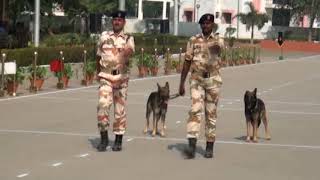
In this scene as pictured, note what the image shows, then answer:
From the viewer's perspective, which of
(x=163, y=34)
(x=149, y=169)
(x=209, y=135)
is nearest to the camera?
(x=149, y=169)

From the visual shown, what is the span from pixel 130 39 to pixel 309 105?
10.2 metres

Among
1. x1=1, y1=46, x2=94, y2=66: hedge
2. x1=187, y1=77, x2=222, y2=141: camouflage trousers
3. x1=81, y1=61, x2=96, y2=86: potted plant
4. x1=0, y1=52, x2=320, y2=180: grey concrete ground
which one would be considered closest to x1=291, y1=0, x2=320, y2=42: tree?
x1=1, y1=46, x2=94, y2=66: hedge

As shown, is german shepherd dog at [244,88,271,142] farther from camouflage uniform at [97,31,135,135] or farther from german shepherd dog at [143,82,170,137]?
camouflage uniform at [97,31,135,135]

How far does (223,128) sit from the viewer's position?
571 inches

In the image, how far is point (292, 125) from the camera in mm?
15344

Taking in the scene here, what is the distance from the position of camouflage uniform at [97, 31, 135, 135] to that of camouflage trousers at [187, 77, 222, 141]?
1033mm

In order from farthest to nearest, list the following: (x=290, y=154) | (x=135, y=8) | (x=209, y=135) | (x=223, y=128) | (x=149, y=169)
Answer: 1. (x=135, y=8)
2. (x=223, y=128)
3. (x=290, y=154)
4. (x=209, y=135)
5. (x=149, y=169)

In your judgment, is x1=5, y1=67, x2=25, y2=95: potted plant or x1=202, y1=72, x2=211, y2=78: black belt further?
x1=5, y1=67, x2=25, y2=95: potted plant

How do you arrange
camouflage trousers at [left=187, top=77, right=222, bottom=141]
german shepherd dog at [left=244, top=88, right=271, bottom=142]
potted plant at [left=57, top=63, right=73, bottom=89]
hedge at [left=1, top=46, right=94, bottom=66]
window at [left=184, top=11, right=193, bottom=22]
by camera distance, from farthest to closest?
1. window at [left=184, top=11, right=193, bottom=22]
2. hedge at [left=1, top=46, right=94, bottom=66]
3. potted plant at [left=57, top=63, right=73, bottom=89]
4. german shepherd dog at [left=244, top=88, right=271, bottom=142]
5. camouflage trousers at [left=187, top=77, right=222, bottom=141]

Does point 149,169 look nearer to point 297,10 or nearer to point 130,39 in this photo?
point 130,39

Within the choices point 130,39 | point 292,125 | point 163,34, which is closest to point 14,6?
point 163,34

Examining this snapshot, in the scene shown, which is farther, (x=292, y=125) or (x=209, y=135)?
(x=292, y=125)

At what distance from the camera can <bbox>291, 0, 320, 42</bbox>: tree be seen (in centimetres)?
7850

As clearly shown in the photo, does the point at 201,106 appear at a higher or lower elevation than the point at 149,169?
higher
